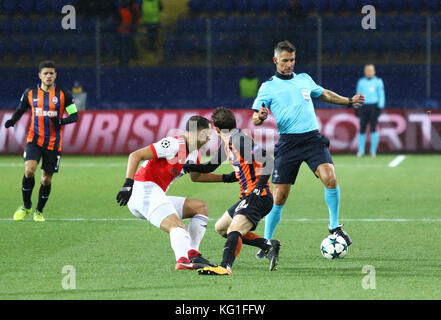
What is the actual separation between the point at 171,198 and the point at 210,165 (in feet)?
1.67

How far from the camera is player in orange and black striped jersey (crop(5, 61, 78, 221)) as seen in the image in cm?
1108

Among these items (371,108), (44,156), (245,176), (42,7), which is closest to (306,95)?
(245,176)

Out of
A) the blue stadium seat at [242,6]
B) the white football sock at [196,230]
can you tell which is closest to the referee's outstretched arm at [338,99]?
the white football sock at [196,230]

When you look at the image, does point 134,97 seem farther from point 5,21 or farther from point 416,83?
point 416,83

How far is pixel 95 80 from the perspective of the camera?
22.9m

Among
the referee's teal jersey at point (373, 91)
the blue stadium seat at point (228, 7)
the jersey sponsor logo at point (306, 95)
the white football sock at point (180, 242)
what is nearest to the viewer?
the white football sock at point (180, 242)

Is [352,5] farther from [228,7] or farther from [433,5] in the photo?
[228,7]

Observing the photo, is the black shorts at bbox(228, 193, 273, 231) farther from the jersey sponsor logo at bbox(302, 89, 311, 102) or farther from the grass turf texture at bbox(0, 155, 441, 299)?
the jersey sponsor logo at bbox(302, 89, 311, 102)

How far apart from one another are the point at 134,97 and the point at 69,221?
12691mm

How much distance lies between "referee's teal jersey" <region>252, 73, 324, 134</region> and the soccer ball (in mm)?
1158

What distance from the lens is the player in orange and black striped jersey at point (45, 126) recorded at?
436 inches

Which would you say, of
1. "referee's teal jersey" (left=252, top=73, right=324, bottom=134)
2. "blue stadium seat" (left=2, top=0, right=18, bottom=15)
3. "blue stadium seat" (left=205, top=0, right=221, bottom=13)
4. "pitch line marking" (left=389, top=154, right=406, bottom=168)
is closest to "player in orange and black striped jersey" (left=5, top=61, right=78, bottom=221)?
"referee's teal jersey" (left=252, top=73, right=324, bottom=134)

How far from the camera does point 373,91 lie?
65.8ft

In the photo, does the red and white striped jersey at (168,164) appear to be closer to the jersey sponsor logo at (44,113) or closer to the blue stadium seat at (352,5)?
the jersey sponsor logo at (44,113)
